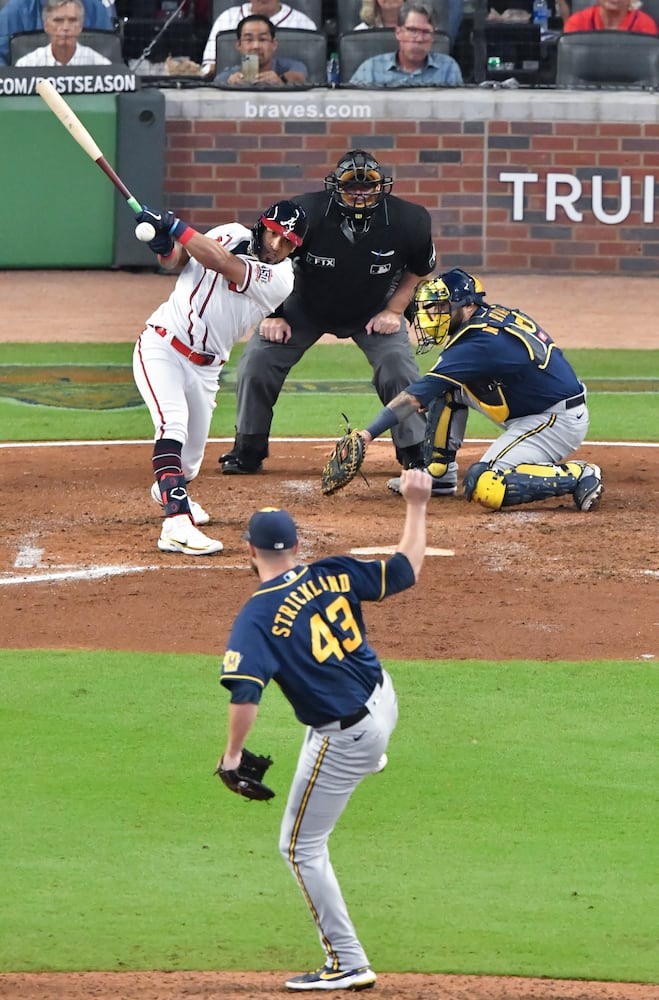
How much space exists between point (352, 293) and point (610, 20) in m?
9.38

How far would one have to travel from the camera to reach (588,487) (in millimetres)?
10086

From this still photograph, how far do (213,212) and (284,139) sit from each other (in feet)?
3.64

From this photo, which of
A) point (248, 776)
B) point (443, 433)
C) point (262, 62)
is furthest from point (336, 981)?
point (262, 62)

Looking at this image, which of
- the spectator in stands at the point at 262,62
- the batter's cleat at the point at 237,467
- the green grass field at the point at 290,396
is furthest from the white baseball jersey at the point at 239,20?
the batter's cleat at the point at 237,467

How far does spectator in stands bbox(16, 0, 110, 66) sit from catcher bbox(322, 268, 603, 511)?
883 centimetres

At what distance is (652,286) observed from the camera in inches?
717

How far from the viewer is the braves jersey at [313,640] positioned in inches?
185

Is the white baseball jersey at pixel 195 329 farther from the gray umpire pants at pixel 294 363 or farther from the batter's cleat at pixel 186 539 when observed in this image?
the gray umpire pants at pixel 294 363

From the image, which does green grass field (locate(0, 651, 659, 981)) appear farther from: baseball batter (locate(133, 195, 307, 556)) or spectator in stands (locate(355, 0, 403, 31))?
spectator in stands (locate(355, 0, 403, 31))

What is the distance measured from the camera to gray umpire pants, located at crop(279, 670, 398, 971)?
477 centimetres

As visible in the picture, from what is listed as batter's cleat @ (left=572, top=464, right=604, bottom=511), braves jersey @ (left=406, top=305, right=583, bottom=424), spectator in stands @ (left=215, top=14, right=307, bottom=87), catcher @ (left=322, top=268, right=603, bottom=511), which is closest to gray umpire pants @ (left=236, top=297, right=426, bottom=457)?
catcher @ (left=322, top=268, right=603, bottom=511)

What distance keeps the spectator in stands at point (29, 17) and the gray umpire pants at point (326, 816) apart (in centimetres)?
1519

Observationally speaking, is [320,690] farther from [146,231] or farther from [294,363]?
[294,363]

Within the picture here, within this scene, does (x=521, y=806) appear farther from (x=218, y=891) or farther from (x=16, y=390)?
(x=16, y=390)
